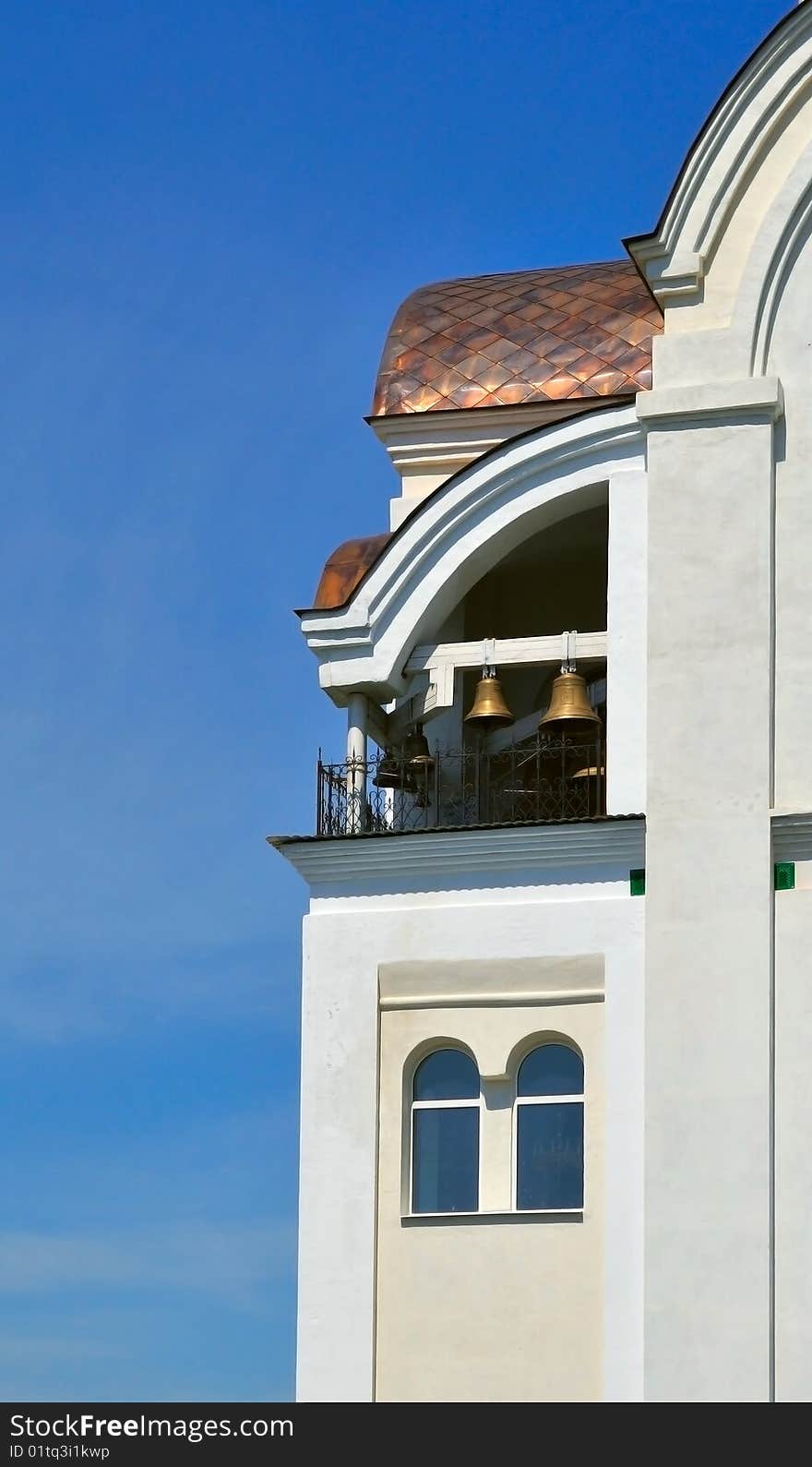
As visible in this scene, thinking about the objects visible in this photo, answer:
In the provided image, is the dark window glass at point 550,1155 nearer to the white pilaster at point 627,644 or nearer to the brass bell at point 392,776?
the white pilaster at point 627,644

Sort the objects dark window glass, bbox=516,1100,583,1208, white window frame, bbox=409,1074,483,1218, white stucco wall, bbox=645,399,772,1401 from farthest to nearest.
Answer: white window frame, bbox=409,1074,483,1218
dark window glass, bbox=516,1100,583,1208
white stucco wall, bbox=645,399,772,1401

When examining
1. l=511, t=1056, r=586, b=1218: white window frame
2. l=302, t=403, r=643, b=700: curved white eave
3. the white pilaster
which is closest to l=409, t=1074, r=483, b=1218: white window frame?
l=511, t=1056, r=586, b=1218: white window frame

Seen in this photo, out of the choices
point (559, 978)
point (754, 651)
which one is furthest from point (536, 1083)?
point (754, 651)

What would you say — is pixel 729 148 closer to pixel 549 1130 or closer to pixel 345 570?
pixel 345 570

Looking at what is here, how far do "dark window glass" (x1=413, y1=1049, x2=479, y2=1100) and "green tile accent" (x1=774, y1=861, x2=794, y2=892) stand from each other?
2.96m

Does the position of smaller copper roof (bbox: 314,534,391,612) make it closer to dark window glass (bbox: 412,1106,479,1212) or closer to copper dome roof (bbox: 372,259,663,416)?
copper dome roof (bbox: 372,259,663,416)

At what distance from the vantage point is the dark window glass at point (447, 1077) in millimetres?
24562

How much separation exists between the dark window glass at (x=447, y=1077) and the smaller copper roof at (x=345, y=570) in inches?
160

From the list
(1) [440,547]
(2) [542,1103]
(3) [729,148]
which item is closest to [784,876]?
(2) [542,1103]

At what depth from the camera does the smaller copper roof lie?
2617 centimetres

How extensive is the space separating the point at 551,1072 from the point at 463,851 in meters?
1.92

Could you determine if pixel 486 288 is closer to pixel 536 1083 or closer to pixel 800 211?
pixel 800 211

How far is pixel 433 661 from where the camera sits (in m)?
26.1

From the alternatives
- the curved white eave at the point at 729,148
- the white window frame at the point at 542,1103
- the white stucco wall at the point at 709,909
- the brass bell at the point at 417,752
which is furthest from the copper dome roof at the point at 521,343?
the white window frame at the point at 542,1103
